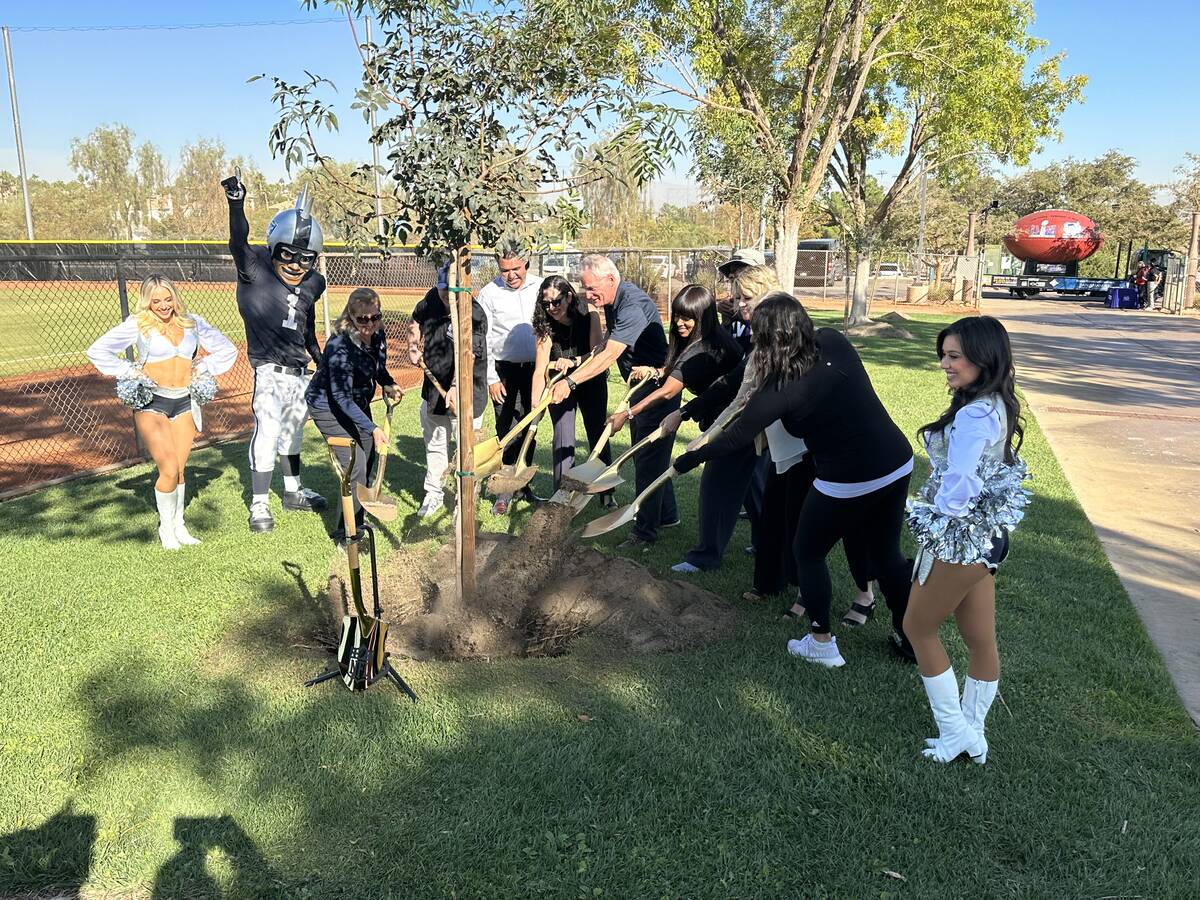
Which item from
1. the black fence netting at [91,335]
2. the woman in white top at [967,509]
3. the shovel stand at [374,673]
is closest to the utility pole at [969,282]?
the black fence netting at [91,335]

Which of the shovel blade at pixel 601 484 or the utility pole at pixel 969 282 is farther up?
the utility pole at pixel 969 282

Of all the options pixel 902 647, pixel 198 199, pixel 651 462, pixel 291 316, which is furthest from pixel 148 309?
pixel 198 199

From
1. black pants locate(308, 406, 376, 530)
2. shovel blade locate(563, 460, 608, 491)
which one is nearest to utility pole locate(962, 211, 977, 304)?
black pants locate(308, 406, 376, 530)

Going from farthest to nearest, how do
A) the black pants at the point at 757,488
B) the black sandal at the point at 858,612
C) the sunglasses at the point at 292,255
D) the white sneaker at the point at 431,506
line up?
the white sneaker at the point at 431,506 < the sunglasses at the point at 292,255 < the black pants at the point at 757,488 < the black sandal at the point at 858,612

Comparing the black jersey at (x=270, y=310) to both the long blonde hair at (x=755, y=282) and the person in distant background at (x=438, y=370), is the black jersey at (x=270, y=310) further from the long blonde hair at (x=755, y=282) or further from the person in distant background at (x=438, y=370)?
the long blonde hair at (x=755, y=282)

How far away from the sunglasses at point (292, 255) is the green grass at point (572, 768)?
7.28 feet

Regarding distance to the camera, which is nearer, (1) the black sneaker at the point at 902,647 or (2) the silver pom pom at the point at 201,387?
(1) the black sneaker at the point at 902,647

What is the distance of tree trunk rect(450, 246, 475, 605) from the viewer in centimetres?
388

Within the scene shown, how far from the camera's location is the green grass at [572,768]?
2736mm

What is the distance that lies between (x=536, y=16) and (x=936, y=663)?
120 inches

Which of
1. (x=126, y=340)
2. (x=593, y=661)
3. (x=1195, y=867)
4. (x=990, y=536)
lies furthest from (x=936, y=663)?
(x=126, y=340)

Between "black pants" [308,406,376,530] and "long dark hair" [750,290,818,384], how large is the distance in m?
2.45

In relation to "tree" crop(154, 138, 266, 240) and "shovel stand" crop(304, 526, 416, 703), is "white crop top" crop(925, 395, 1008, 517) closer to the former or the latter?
"shovel stand" crop(304, 526, 416, 703)

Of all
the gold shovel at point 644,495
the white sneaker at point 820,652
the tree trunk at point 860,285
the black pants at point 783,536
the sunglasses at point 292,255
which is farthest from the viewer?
the tree trunk at point 860,285
